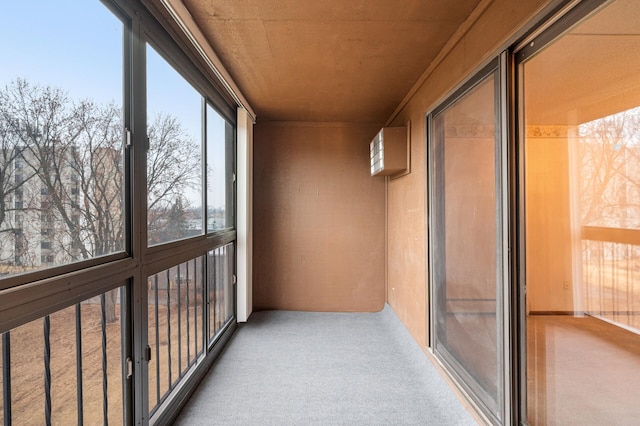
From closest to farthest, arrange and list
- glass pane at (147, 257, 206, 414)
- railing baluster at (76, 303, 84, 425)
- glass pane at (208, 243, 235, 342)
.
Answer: railing baluster at (76, 303, 84, 425), glass pane at (147, 257, 206, 414), glass pane at (208, 243, 235, 342)

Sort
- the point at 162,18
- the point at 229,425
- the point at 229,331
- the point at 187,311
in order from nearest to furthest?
the point at 162,18 → the point at 229,425 → the point at 187,311 → the point at 229,331

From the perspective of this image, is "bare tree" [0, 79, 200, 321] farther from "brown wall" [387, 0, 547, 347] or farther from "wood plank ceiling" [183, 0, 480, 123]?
"brown wall" [387, 0, 547, 347]

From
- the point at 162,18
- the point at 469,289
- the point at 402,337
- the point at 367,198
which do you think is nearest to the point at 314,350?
the point at 402,337

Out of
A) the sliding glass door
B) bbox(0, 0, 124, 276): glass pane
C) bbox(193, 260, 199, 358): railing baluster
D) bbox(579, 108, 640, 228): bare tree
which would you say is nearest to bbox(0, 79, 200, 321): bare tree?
bbox(0, 0, 124, 276): glass pane

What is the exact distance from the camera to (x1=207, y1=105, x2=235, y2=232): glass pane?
290 centimetres

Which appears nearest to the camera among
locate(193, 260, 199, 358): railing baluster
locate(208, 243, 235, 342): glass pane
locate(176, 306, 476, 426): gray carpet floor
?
locate(176, 306, 476, 426): gray carpet floor

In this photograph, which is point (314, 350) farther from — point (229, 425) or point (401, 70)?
point (401, 70)

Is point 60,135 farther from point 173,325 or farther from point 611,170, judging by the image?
point 611,170

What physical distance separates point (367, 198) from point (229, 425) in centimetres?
302

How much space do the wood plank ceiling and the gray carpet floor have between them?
238cm

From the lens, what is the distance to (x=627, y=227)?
1.13 meters

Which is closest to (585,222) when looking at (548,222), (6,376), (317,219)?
(548,222)

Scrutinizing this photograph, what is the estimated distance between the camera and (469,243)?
210 centimetres

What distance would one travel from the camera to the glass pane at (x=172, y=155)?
1.88 meters
